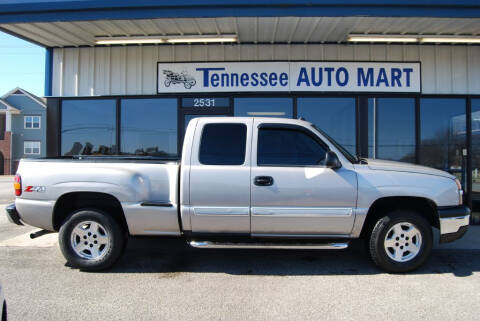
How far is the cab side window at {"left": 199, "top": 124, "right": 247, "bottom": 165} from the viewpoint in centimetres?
446

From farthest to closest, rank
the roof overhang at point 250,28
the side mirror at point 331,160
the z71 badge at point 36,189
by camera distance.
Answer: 1. the roof overhang at point 250,28
2. the z71 badge at point 36,189
3. the side mirror at point 331,160

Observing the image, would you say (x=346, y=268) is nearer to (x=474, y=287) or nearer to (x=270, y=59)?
(x=474, y=287)

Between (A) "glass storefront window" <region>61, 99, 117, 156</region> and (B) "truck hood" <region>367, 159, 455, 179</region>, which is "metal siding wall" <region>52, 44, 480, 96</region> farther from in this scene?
(B) "truck hood" <region>367, 159, 455, 179</region>

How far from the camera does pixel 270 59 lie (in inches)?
330

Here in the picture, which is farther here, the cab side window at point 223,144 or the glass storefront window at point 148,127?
the glass storefront window at point 148,127

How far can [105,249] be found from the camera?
14.8 ft

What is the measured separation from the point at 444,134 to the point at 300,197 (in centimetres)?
609

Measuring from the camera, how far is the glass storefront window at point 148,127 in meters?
8.62

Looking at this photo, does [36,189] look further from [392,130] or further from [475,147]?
[475,147]

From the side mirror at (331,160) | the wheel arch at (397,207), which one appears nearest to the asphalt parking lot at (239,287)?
the wheel arch at (397,207)

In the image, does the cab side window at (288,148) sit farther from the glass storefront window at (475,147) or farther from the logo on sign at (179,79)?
the glass storefront window at (475,147)

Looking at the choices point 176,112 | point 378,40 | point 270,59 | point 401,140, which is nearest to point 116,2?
point 176,112

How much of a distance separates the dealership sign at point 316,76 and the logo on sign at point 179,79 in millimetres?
489

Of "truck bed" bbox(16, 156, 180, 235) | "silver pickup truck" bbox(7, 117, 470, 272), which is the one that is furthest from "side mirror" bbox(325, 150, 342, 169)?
"truck bed" bbox(16, 156, 180, 235)
